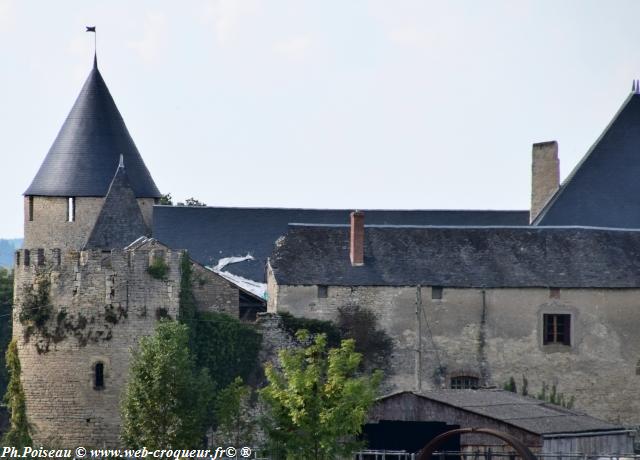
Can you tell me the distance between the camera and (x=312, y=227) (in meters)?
55.1

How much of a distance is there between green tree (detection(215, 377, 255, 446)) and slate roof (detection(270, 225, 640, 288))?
4771mm

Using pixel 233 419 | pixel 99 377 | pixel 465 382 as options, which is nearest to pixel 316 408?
pixel 233 419

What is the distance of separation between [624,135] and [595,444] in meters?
16.9

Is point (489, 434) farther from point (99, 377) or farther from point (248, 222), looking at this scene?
point (248, 222)

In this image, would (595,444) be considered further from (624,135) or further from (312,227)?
(624,135)

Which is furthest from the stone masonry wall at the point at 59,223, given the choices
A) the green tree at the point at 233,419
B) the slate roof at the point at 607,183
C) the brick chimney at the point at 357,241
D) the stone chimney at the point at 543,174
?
the green tree at the point at 233,419

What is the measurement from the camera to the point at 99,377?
158ft

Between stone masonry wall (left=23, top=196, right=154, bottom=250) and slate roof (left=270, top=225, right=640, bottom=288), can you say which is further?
stone masonry wall (left=23, top=196, right=154, bottom=250)

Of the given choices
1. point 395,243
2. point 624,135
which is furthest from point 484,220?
point 395,243

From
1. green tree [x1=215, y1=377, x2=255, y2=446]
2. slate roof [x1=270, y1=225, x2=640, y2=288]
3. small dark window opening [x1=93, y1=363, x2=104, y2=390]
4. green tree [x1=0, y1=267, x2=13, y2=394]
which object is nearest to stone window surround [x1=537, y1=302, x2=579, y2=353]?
slate roof [x1=270, y1=225, x2=640, y2=288]

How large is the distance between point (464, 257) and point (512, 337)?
9.11ft

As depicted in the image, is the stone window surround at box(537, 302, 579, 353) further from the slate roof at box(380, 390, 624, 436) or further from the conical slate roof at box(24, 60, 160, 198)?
the conical slate roof at box(24, 60, 160, 198)

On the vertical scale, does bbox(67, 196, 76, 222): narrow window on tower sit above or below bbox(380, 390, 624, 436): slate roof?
above

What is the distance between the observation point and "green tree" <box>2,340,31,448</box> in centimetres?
4803
